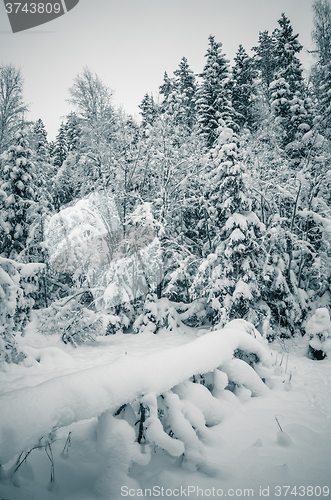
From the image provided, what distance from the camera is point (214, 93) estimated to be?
17203mm

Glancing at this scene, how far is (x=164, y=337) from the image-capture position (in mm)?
10281

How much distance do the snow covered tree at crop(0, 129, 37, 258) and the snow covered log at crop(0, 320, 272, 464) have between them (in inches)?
504

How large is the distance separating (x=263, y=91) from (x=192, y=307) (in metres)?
19.9

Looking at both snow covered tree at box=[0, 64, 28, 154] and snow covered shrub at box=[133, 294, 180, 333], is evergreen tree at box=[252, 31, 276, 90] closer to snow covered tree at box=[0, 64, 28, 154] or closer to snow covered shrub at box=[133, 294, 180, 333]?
snow covered tree at box=[0, 64, 28, 154]

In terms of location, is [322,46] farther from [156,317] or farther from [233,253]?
[156,317]

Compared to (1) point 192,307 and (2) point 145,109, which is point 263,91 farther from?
(1) point 192,307

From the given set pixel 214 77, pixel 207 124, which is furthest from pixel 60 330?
pixel 214 77

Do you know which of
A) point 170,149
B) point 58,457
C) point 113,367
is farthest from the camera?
point 170,149

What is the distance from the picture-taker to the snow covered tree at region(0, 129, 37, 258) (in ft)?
41.3

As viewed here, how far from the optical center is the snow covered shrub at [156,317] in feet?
34.7

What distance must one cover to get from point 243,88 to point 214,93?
3556 millimetres

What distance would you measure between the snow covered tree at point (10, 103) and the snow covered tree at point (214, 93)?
36.0 feet

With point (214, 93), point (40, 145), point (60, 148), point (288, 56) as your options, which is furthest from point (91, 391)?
point (60, 148)

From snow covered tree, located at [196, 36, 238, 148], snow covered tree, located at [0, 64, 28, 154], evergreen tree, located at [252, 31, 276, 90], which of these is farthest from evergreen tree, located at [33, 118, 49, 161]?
evergreen tree, located at [252, 31, 276, 90]
